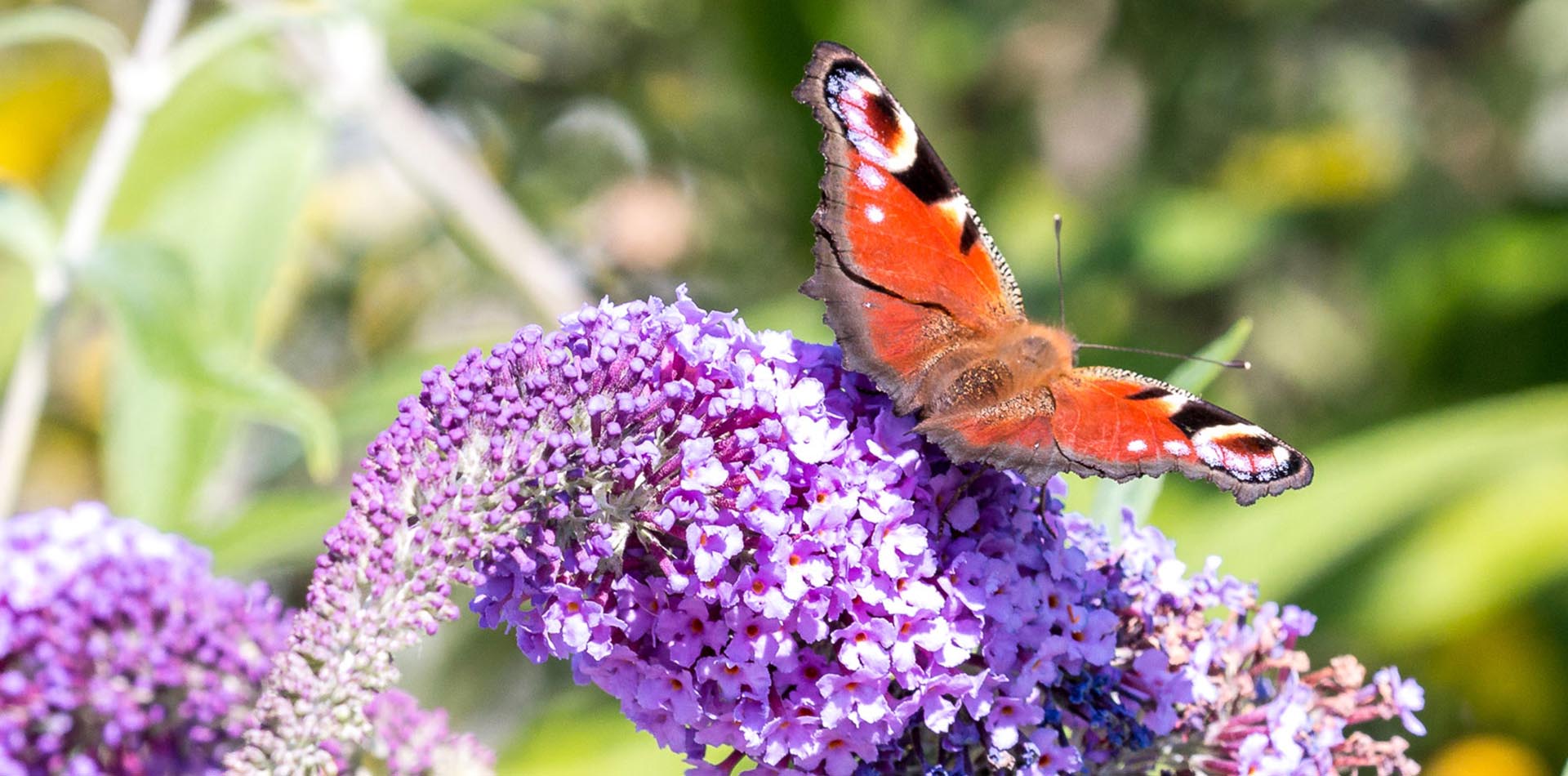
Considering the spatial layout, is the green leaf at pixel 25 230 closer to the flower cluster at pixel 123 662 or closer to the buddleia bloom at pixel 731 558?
the flower cluster at pixel 123 662

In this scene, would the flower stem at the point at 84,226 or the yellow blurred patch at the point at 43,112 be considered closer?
the flower stem at the point at 84,226

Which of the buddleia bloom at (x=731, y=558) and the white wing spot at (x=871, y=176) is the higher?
the white wing spot at (x=871, y=176)

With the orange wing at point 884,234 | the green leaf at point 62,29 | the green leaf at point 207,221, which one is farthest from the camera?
the green leaf at point 207,221

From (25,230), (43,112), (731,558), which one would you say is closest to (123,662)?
(731,558)

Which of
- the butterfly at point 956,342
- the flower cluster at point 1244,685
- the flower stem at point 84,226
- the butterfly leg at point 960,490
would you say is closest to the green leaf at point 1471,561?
the flower cluster at point 1244,685

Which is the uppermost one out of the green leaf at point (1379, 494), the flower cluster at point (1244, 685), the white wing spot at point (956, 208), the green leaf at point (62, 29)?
the green leaf at point (62, 29)

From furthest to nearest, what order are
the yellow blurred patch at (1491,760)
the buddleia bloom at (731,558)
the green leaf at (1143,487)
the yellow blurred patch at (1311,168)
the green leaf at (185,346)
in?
the yellow blurred patch at (1311,168) < the yellow blurred patch at (1491,760) < the green leaf at (185,346) < the green leaf at (1143,487) < the buddleia bloom at (731,558)

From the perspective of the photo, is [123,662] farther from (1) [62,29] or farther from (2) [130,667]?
(1) [62,29]
